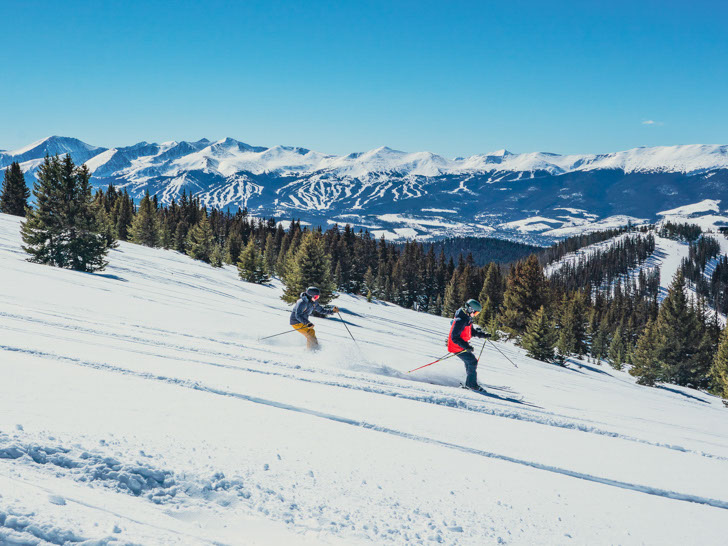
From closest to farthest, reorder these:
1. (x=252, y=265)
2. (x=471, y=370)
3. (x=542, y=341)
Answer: (x=471, y=370), (x=542, y=341), (x=252, y=265)

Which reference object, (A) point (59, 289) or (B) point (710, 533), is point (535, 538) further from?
(A) point (59, 289)

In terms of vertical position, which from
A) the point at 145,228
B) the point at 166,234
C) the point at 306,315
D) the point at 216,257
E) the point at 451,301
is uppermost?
the point at 145,228

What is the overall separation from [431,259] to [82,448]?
84.4 metres

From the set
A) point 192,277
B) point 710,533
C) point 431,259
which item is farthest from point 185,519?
point 431,259

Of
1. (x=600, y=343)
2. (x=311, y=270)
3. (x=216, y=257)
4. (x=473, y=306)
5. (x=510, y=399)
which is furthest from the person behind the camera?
(x=600, y=343)

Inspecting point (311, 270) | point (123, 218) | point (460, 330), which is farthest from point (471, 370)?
point (123, 218)

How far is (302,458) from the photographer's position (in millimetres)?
4664

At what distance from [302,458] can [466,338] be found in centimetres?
689

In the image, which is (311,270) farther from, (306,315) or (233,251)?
(233,251)

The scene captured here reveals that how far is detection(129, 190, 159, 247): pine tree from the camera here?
59.6 m

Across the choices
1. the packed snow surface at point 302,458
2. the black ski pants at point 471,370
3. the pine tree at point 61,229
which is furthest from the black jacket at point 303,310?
the pine tree at point 61,229

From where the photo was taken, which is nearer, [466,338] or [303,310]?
[466,338]

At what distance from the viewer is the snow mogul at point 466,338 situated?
10.3m

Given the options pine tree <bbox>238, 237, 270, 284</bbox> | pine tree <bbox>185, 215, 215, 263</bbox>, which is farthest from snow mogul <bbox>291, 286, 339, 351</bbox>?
pine tree <bbox>185, 215, 215, 263</bbox>
